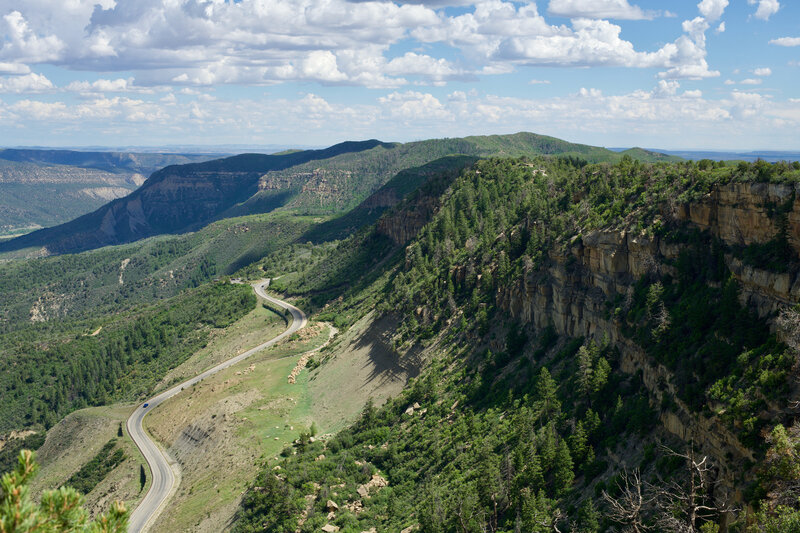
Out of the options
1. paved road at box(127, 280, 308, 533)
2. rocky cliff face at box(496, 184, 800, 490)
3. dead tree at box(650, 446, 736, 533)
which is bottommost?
paved road at box(127, 280, 308, 533)

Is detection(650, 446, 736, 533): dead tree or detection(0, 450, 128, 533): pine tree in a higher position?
detection(0, 450, 128, 533): pine tree

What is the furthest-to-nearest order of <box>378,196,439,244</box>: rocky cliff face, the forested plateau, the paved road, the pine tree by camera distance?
<box>378,196,439,244</box>: rocky cliff face
the paved road
the forested plateau
the pine tree

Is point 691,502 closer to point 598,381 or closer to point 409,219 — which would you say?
point 598,381

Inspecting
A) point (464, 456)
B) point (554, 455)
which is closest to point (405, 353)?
point (464, 456)

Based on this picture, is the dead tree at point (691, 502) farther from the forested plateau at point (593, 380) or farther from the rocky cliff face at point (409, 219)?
the rocky cliff face at point (409, 219)

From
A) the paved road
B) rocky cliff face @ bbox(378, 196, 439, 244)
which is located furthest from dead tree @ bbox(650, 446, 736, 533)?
rocky cliff face @ bbox(378, 196, 439, 244)

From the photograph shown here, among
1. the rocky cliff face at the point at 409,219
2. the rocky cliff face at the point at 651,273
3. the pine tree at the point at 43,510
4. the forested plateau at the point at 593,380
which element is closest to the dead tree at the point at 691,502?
A: the forested plateau at the point at 593,380

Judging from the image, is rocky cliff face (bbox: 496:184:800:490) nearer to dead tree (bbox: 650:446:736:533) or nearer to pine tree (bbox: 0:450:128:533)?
dead tree (bbox: 650:446:736:533)
